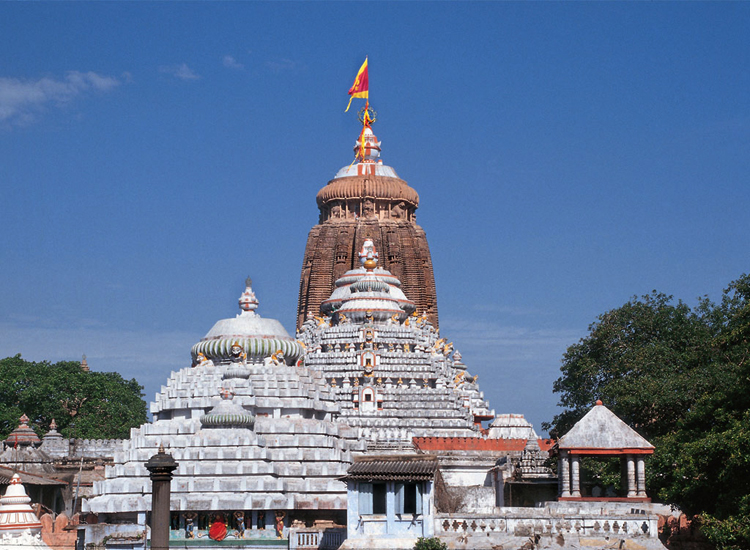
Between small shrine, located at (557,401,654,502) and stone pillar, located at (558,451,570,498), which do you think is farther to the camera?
stone pillar, located at (558,451,570,498)

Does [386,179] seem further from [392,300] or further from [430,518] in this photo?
[430,518]

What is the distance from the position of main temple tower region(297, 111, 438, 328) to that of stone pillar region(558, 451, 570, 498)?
2734 inches

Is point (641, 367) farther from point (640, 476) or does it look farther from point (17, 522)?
point (17, 522)

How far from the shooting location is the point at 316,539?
53812 mm

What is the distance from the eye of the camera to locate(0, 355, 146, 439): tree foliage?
11062 cm

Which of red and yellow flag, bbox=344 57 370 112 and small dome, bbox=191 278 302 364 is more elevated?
red and yellow flag, bbox=344 57 370 112

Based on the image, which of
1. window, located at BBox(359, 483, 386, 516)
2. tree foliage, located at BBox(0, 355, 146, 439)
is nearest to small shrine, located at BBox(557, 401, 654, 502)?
window, located at BBox(359, 483, 386, 516)

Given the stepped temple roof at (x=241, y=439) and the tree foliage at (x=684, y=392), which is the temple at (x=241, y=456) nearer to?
the stepped temple roof at (x=241, y=439)

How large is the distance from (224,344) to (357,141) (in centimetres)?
6525

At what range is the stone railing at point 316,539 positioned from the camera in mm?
52719

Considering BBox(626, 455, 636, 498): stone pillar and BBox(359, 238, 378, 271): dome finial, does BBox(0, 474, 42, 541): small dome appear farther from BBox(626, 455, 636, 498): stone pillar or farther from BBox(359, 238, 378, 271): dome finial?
BBox(359, 238, 378, 271): dome finial

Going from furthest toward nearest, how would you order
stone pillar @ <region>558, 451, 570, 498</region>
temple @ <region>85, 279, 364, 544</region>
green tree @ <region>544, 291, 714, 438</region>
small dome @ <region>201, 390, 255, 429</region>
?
green tree @ <region>544, 291, 714, 438</region> < small dome @ <region>201, 390, 255, 429</region> < temple @ <region>85, 279, 364, 544</region> < stone pillar @ <region>558, 451, 570, 498</region>

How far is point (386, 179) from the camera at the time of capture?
132125mm

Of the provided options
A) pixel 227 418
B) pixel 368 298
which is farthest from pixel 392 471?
pixel 368 298
